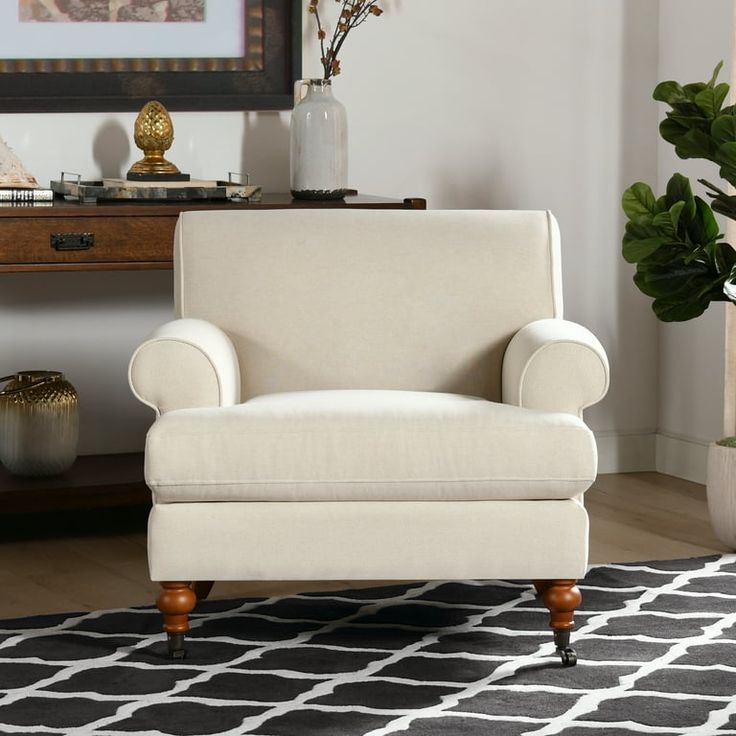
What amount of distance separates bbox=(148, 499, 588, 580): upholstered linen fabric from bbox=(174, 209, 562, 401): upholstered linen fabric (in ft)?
1.76

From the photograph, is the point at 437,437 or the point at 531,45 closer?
the point at 437,437

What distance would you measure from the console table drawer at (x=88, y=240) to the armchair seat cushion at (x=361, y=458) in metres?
0.94

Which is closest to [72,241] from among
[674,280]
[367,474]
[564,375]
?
[367,474]

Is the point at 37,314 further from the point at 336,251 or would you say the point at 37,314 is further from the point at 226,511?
the point at 226,511

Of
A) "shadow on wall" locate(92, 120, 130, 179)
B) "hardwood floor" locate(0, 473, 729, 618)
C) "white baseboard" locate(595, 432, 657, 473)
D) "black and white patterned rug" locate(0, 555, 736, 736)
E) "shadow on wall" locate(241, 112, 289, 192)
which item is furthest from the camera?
"white baseboard" locate(595, 432, 657, 473)

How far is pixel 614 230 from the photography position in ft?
14.5

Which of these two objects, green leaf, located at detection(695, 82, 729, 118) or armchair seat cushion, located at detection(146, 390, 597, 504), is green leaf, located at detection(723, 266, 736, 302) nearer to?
green leaf, located at detection(695, 82, 729, 118)

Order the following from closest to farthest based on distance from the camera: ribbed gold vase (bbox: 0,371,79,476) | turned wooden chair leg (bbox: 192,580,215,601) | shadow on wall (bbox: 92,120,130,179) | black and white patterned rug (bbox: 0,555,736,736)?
black and white patterned rug (bbox: 0,555,736,736) → turned wooden chair leg (bbox: 192,580,215,601) → ribbed gold vase (bbox: 0,371,79,476) → shadow on wall (bbox: 92,120,130,179)

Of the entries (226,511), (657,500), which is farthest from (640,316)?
(226,511)

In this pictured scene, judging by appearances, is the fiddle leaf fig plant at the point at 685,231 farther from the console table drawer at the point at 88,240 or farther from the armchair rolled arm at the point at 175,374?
the armchair rolled arm at the point at 175,374

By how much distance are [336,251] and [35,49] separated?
1228 millimetres

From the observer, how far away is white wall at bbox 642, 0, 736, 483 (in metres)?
4.16

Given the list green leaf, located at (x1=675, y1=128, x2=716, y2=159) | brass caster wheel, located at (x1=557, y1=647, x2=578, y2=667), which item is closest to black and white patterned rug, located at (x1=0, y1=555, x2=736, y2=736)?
brass caster wheel, located at (x1=557, y1=647, x2=578, y2=667)

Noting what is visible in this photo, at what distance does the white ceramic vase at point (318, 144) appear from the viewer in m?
3.72
